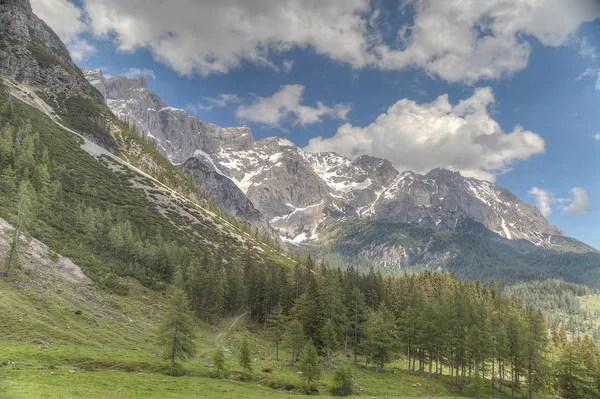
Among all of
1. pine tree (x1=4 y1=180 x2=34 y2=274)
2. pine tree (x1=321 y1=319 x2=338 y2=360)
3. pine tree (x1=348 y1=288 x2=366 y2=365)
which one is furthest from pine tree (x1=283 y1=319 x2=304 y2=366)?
pine tree (x1=4 y1=180 x2=34 y2=274)

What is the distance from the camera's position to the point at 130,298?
7844 centimetres

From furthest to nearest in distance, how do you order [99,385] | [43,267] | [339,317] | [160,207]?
[160,207] → [339,317] → [43,267] → [99,385]

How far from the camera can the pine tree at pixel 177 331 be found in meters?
47.0

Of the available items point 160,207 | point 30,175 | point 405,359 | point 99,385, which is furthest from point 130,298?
point 160,207

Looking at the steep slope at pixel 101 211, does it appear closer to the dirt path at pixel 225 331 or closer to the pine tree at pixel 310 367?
the dirt path at pixel 225 331

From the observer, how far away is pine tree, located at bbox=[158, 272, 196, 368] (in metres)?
47.0

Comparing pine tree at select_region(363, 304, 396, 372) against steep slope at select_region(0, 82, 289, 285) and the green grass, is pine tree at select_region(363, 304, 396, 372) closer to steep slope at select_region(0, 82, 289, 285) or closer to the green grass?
the green grass

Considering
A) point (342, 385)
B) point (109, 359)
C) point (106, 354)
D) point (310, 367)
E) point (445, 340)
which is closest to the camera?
point (109, 359)

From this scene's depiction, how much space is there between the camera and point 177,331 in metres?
47.5

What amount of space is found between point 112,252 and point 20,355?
65.4 metres

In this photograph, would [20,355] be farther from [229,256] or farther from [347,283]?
[229,256]

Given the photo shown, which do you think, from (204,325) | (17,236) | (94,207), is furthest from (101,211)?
(17,236)

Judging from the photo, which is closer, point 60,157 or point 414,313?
point 414,313

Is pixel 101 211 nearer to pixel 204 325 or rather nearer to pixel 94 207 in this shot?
pixel 94 207
